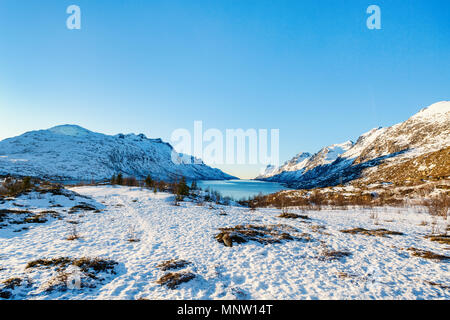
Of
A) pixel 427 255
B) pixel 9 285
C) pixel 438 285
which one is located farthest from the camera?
pixel 427 255

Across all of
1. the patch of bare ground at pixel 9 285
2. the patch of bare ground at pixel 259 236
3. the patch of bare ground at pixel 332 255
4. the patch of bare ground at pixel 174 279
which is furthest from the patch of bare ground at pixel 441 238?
the patch of bare ground at pixel 9 285

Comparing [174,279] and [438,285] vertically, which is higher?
[174,279]

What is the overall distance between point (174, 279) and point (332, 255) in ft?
24.6

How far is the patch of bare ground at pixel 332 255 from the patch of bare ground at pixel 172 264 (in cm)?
624

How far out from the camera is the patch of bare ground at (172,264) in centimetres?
778

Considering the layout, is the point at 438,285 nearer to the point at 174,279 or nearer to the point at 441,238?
the point at 441,238

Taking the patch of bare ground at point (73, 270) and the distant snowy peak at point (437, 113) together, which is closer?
the patch of bare ground at point (73, 270)

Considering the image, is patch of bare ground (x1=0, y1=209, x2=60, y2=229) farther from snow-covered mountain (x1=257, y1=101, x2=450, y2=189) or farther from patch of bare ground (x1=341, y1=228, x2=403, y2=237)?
snow-covered mountain (x1=257, y1=101, x2=450, y2=189)

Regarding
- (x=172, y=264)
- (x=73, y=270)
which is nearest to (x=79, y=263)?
(x=73, y=270)

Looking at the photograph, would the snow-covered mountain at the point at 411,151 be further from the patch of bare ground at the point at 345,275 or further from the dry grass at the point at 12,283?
the dry grass at the point at 12,283

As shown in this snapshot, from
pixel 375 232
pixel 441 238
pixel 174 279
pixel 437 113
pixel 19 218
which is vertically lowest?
pixel 375 232

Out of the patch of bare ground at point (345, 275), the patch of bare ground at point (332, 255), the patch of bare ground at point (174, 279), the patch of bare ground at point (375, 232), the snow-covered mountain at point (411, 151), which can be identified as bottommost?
the patch of bare ground at point (375, 232)

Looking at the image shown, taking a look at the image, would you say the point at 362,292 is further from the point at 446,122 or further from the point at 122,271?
the point at 446,122

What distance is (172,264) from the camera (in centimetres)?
800
